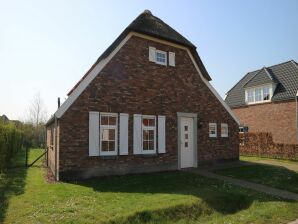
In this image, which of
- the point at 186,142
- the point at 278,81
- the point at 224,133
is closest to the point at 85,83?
the point at 186,142

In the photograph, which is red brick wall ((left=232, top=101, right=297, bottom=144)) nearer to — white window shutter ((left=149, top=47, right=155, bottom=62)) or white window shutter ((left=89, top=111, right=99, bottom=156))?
white window shutter ((left=149, top=47, right=155, bottom=62))

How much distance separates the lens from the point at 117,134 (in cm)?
1306

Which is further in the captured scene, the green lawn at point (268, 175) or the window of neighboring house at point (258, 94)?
the window of neighboring house at point (258, 94)

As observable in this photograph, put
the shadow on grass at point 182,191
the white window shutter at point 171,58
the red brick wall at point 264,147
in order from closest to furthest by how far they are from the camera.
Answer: the shadow on grass at point 182,191 → the white window shutter at point 171,58 → the red brick wall at point 264,147

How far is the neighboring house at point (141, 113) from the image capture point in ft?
39.8

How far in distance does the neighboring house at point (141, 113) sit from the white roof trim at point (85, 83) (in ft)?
0.13

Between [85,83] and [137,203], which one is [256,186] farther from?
[85,83]

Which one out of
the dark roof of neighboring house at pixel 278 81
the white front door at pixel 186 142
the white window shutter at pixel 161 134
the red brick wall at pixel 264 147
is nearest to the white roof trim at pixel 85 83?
the white window shutter at pixel 161 134

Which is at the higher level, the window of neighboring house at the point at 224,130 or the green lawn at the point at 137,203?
the window of neighboring house at the point at 224,130

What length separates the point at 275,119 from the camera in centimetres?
2652

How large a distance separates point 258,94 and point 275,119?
3.30 m

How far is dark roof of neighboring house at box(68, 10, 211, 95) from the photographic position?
533 inches

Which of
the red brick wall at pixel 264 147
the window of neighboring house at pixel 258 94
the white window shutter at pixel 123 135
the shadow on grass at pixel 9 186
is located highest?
the window of neighboring house at pixel 258 94

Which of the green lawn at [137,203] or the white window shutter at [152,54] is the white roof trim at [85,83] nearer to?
the white window shutter at [152,54]
